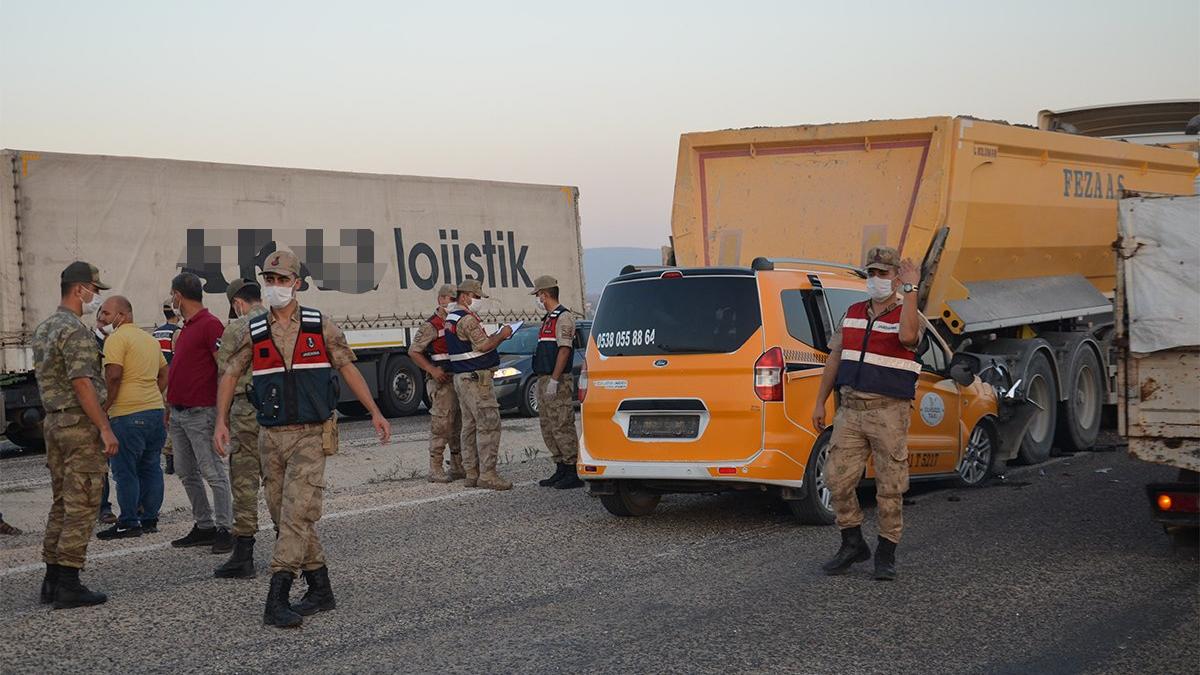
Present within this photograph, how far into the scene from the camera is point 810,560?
825 cm

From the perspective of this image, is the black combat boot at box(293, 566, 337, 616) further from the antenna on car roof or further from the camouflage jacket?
the antenna on car roof

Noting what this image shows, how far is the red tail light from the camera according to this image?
891cm

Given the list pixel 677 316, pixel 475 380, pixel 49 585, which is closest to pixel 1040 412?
pixel 677 316

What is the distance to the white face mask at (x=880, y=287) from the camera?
7824 millimetres

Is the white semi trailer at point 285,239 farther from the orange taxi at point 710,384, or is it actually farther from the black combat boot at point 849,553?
the black combat boot at point 849,553

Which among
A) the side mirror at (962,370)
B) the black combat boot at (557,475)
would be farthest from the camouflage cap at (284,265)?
the side mirror at (962,370)

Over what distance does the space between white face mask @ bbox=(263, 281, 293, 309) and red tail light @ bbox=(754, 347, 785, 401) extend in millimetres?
3360

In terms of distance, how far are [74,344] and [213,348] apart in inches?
63.0

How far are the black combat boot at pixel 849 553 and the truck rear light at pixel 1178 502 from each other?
1800 mm

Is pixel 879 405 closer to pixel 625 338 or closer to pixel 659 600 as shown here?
pixel 659 600

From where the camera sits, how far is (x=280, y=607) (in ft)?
22.2

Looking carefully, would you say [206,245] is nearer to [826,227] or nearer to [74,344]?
[826,227]

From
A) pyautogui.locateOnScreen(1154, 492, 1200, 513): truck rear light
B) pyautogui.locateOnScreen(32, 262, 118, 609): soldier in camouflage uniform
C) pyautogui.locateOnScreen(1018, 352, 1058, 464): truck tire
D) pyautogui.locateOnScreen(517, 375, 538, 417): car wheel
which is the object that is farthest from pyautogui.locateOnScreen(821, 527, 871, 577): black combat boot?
pyautogui.locateOnScreen(517, 375, 538, 417): car wheel

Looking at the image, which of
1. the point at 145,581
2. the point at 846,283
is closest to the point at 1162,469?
the point at 846,283
